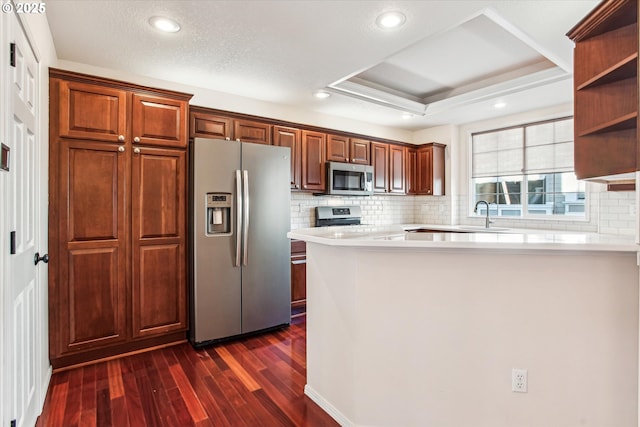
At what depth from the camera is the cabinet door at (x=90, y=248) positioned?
248 cm

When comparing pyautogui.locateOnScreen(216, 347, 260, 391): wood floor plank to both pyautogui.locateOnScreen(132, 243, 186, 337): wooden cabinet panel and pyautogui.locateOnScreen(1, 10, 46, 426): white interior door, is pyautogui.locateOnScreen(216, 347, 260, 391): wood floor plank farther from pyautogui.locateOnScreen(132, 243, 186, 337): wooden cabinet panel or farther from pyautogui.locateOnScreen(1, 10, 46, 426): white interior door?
pyautogui.locateOnScreen(1, 10, 46, 426): white interior door

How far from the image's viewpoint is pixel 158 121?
2865 millimetres

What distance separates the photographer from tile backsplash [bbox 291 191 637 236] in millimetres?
3070

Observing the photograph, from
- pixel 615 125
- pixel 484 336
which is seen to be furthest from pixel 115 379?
pixel 615 125

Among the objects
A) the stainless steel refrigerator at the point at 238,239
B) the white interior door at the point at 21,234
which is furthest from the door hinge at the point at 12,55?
the stainless steel refrigerator at the point at 238,239

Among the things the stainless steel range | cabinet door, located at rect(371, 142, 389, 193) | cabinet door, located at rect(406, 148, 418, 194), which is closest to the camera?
the stainless steel range

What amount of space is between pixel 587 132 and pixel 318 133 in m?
2.85

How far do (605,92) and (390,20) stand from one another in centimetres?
133

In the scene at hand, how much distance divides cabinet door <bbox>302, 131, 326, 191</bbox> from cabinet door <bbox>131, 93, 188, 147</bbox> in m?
1.49

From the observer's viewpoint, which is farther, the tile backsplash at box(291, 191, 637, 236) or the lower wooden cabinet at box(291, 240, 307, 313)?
the lower wooden cabinet at box(291, 240, 307, 313)

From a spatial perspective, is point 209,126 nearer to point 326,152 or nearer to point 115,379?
point 326,152

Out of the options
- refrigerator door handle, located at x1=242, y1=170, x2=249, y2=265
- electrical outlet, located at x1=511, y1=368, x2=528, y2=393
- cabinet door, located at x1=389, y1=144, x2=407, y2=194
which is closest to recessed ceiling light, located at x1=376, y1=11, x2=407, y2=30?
refrigerator door handle, located at x1=242, y1=170, x2=249, y2=265

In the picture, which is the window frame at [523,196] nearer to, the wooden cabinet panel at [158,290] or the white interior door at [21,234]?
the wooden cabinet panel at [158,290]

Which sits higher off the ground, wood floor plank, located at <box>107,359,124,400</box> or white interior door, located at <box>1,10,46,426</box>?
white interior door, located at <box>1,10,46,426</box>
